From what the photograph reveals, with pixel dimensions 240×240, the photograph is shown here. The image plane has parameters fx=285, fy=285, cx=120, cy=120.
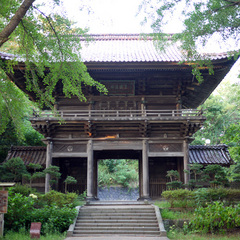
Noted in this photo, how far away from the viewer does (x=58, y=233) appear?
1008 centimetres

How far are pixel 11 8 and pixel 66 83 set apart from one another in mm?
2775

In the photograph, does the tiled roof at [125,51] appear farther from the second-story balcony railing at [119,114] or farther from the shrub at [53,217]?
the shrub at [53,217]

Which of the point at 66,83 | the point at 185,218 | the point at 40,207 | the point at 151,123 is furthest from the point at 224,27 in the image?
the point at 40,207

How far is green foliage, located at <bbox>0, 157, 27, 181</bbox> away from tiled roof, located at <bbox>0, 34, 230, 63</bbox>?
5.31 metres

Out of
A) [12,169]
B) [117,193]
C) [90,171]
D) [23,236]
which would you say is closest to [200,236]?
[23,236]

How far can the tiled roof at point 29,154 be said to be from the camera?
17.8m

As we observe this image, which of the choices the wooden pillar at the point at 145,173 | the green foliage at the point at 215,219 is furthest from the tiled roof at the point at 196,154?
the green foliage at the point at 215,219

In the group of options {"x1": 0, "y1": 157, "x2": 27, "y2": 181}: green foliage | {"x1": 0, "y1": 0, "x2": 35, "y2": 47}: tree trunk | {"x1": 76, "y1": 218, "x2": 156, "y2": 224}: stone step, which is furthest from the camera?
{"x1": 0, "y1": 157, "x2": 27, "y2": 181}: green foliage

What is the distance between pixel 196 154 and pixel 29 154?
10.9 metres

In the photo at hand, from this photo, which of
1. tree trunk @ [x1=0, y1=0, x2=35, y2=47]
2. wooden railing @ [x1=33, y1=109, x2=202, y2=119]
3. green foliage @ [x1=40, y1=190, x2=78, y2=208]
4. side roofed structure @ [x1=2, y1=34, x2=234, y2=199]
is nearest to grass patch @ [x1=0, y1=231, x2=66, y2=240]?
green foliage @ [x1=40, y1=190, x2=78, y2=208]

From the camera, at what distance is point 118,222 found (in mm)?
11523

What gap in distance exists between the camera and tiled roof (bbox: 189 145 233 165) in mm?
17987

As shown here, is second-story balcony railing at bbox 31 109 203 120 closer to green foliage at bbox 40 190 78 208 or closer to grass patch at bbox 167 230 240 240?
green foliage at bbox 40 190 78 208

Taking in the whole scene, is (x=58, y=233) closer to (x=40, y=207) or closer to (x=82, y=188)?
(x=40, y=207)
